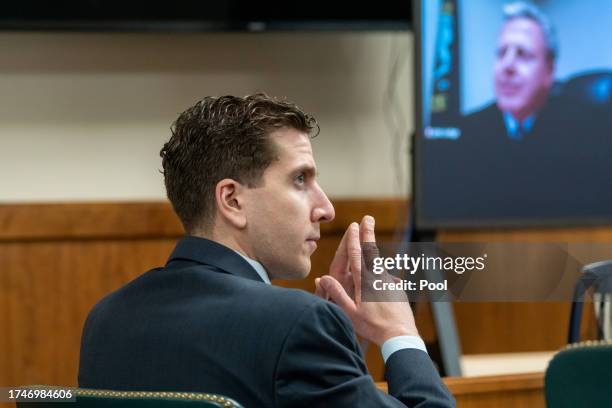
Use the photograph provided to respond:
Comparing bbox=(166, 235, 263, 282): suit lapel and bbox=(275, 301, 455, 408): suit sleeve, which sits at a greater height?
bbox=(166, 235, 263, 282): suit lapel

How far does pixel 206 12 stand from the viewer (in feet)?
12.1

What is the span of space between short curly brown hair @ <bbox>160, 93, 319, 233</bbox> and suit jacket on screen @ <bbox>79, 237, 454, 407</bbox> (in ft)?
0.36

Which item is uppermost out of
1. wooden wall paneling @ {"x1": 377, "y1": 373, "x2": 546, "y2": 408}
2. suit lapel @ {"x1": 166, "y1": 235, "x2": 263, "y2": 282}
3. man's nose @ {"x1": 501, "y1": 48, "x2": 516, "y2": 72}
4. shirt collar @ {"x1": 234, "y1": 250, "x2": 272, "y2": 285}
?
man's nose @ {"x1": 501, "y1": 48, "x2": 516, "y2": 72}

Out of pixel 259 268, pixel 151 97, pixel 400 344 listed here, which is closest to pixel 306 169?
pixel 259 268

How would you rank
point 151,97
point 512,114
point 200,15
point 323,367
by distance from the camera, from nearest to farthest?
1. point 323,367
2. point 512,114
3. point 200,15
4. point 151,97

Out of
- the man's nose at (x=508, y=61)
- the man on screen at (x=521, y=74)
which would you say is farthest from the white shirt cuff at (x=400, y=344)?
the man's nose at (x=508, y=61)

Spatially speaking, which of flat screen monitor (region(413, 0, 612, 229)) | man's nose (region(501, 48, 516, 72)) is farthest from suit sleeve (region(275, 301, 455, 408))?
man's nose (region(501, 48, 516, 72))

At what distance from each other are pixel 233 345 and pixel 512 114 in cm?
231

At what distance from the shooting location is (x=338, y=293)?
1.80 metres

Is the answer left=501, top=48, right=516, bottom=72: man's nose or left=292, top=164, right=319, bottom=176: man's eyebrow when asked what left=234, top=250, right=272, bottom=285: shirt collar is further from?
left=501, top=48, right=516, bottom=72: man's nose

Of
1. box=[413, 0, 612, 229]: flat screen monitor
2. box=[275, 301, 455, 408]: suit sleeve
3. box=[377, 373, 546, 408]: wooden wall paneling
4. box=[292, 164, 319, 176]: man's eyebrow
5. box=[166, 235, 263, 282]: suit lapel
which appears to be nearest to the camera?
box=[275, 301, 455, 408]: suit sleeve

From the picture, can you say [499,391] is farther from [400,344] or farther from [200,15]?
[200,15]

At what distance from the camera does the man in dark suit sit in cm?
144

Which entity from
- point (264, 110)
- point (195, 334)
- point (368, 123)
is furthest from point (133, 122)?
point (195, 334)
